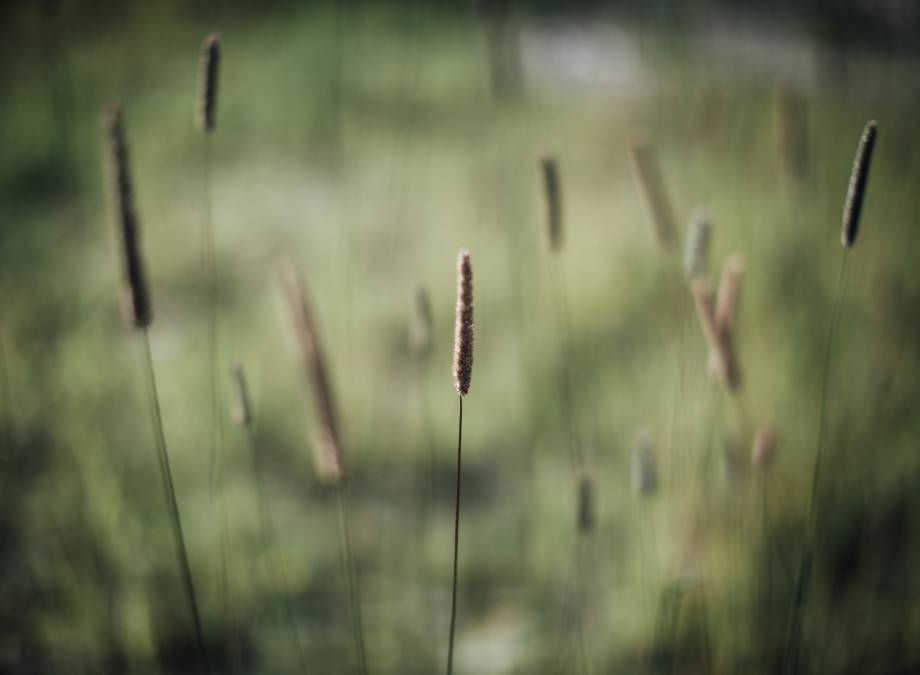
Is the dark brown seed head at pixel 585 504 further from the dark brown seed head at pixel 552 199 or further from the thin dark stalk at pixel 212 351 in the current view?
the thin dark stalk at pixel 212 351

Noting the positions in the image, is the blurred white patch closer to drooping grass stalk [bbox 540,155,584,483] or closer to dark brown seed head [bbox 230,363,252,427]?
drooping grass stalk [bbox 540,155,584,483]

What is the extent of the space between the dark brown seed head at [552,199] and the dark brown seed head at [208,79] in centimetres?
28

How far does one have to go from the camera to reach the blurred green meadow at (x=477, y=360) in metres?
0.73

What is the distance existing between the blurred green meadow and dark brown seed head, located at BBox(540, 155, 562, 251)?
18 mm

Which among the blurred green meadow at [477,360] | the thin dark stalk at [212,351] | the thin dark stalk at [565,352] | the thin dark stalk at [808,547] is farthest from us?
the thin dark stalk at [565,352]

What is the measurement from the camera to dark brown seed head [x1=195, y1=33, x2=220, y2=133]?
49 cm

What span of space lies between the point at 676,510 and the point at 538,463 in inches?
8.5

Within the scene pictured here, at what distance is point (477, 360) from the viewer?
117 centimetres

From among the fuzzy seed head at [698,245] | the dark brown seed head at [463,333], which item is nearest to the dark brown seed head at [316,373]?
the dark brown seed head at [463,333]

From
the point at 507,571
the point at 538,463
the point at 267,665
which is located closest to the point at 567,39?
the point at 538,463

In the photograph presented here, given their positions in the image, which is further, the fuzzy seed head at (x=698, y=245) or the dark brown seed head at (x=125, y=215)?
Answer: the fuzzy seed head at (x=698, y=245)

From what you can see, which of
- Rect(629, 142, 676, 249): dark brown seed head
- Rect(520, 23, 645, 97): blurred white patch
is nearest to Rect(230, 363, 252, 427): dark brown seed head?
Rect(629, 142, 676, 249): dark brown seed head

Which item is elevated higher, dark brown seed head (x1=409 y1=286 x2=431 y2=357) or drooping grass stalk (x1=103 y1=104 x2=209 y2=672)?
drooping grass stalk (x1=103 y1=104 x2=209 y2=672)

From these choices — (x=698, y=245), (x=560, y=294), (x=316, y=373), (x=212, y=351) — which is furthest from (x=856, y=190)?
(x=560, y=294)
